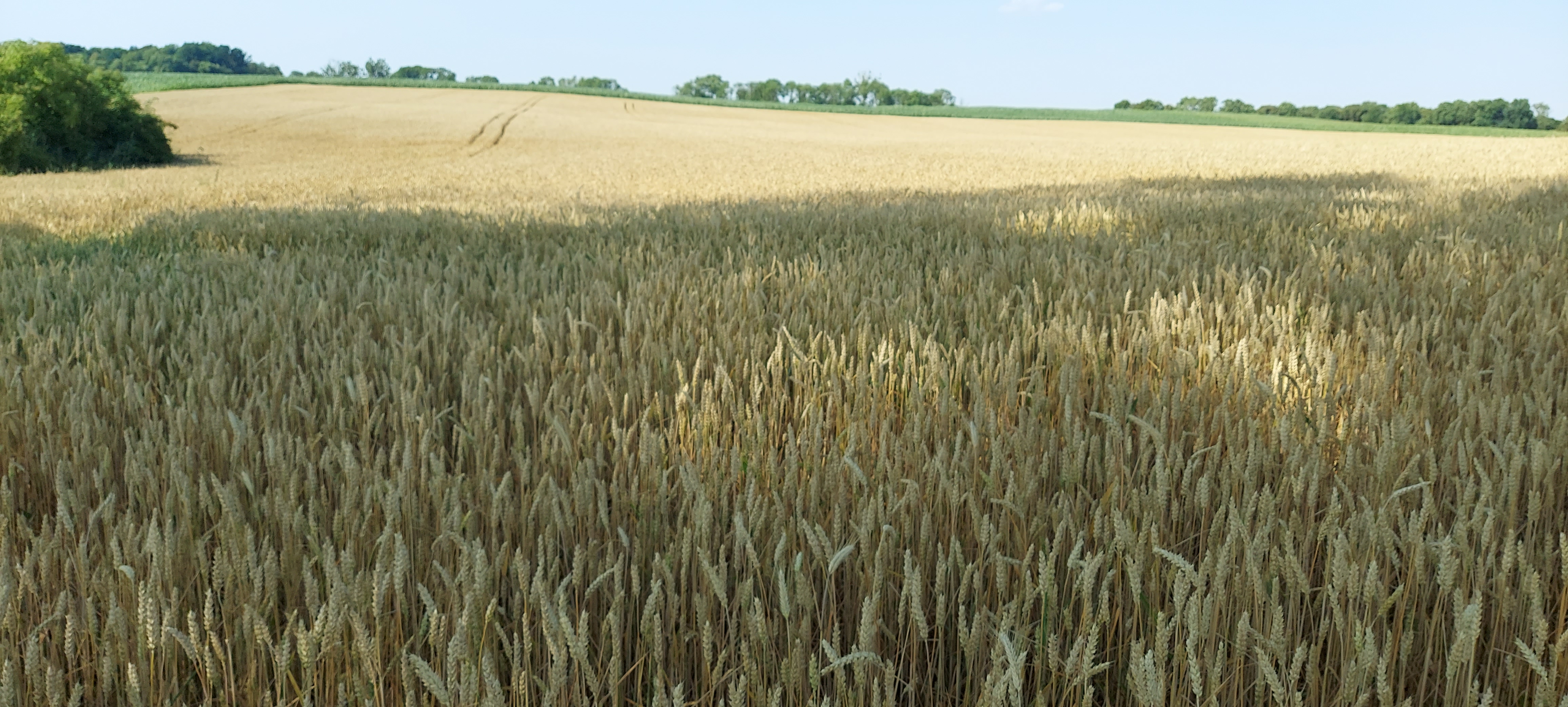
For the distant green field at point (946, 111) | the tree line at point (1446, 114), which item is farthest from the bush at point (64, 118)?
the tree line at point (1446, 114)

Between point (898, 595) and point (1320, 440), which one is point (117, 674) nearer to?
point (898, 595)

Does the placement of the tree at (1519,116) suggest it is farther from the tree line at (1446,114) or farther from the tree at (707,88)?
the tree at (707,88)

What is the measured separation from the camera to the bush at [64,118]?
60.1 feet

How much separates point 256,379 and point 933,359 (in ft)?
4.99

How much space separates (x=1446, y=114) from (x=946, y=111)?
109 feet

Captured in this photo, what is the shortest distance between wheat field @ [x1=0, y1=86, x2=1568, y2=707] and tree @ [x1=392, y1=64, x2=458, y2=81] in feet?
296

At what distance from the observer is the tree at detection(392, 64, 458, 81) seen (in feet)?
287

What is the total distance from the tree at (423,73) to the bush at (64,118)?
2710 inches

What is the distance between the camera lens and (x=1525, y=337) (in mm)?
2484

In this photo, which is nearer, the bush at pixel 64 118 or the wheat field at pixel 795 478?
the wheat field at pixel 795 478

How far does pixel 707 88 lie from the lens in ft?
319

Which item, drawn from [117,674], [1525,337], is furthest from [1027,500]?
[1525,337]

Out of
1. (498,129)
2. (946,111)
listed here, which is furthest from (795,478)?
(946,111)

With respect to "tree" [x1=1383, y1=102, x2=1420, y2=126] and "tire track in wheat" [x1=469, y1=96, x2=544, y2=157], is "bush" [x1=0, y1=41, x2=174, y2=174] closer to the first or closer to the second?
"tire track in wheat" [x1=469, y1=96, x2=544, y2=157]
